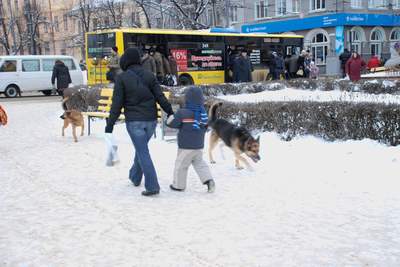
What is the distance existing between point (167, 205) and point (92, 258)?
A: 1669 mm

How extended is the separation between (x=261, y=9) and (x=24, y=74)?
2471cm

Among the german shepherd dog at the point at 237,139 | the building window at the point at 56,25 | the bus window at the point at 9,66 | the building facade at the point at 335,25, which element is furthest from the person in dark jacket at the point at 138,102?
the building window at the point at 56,25

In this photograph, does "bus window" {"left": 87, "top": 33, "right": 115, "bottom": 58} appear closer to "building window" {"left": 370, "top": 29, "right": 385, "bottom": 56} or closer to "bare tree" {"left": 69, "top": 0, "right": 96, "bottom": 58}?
"bare tree" {"left": 69, "top": 0, "right": 96, "bottom": 58}

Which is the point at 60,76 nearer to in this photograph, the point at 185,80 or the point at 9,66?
the point at 185,80

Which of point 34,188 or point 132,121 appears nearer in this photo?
point 132,121

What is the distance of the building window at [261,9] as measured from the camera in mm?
43406

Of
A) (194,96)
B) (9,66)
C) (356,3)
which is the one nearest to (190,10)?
(356,3)

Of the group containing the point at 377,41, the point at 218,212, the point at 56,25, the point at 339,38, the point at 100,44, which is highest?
the point at 56,25

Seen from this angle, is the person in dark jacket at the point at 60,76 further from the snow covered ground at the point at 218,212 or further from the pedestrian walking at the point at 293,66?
the pedestrian walking at the point at 293,66

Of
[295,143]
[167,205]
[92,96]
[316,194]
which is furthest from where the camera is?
[92,96]

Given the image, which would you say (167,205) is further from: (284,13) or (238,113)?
(284,13)

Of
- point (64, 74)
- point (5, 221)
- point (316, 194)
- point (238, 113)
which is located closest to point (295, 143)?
point (238, 113)

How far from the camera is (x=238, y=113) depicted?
10188 mm

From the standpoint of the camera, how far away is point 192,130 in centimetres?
622
